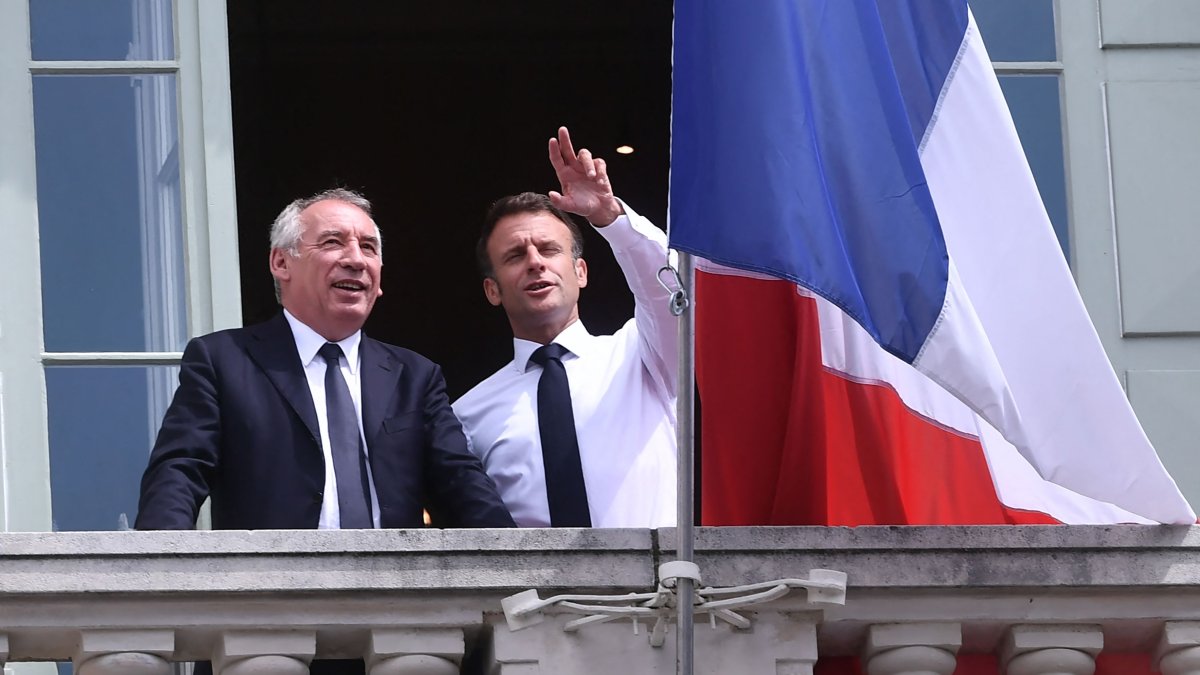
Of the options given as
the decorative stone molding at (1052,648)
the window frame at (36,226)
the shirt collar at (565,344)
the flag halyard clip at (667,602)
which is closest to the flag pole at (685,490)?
the flag halyard clip at (667,602)

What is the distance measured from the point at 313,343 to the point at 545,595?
4.44 ft

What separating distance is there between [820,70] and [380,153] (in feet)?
23.0

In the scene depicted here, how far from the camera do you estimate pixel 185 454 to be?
20.4ft

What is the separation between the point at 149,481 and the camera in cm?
618

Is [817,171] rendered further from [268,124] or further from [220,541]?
[268,124]

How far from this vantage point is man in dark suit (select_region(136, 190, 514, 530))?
6.27 meters

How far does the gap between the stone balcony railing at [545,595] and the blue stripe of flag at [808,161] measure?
530mm

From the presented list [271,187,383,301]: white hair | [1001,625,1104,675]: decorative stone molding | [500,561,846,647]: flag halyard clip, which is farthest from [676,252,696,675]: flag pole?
[271,187,383,301]: white hair

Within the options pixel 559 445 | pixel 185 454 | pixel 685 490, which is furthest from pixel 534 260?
pixel 685 490

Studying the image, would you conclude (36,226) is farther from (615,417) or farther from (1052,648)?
(1052,648)

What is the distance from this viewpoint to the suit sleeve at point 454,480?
20.9 ft

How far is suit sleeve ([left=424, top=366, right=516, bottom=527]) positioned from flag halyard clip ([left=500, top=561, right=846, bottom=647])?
691 mm

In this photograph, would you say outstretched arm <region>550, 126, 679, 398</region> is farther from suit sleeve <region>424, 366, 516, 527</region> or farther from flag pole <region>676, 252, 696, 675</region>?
flag pole <region>676, 252, 696, 675</region>

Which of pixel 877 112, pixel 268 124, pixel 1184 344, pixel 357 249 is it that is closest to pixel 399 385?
pixel 357 249
